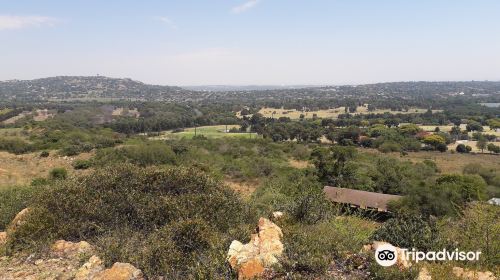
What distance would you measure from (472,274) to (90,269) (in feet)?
24.6

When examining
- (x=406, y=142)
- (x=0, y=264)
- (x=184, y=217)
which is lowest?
(x=406, y=142)

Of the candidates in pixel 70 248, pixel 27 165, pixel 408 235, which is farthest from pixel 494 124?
pixel 70 248

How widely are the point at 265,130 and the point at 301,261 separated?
74616 mm

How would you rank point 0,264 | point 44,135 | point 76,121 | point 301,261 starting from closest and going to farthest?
point 301,261 → point 0,264 → point 44,135 → point 76,121

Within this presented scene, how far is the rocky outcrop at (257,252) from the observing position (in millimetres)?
6791

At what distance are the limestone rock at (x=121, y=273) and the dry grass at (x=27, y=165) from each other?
80.4 feet

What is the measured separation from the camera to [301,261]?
6.98 metres

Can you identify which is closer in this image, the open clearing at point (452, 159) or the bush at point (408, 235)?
the bush at point (408, 235)

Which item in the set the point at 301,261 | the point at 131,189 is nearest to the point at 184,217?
the point at 131,189

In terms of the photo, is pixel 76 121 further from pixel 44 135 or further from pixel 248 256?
pixel 248 256

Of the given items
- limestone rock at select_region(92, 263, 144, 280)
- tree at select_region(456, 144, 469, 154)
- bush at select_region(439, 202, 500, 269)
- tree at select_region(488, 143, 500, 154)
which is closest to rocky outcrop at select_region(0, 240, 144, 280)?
limestone rock at select_region(92, 263, 144, 280)

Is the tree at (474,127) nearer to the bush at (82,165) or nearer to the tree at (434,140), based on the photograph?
the tree at (434,140)

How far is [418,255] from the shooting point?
8086 millimetres

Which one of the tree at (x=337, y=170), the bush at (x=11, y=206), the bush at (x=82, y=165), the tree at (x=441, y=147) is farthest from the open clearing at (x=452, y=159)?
the bush at (x=11, y=206)
